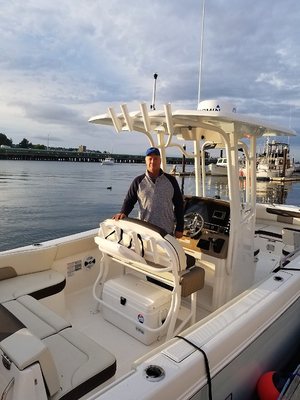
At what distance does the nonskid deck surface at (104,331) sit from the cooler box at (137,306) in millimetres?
61

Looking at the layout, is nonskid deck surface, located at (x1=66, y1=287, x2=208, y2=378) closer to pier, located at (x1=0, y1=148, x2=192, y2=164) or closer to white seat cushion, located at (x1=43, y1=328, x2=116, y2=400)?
white seat cushion, located at (x1=43, y1=328, x2=116, y2=400)

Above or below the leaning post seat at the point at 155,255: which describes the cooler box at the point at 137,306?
below

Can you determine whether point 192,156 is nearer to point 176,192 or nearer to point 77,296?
point 176,192

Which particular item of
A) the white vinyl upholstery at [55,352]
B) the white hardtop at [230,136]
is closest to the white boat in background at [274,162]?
the white hardtop at [230,136]

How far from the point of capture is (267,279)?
10.0ft

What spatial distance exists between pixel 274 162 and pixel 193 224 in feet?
175

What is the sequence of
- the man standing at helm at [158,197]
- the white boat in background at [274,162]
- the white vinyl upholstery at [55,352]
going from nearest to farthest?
the white vinyl upholstery at [55,352] → the man standing at helm at [158,197] → the white boat in background at [274,162]

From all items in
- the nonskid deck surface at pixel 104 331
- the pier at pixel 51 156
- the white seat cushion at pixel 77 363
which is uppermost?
the pier at pixel 51 156

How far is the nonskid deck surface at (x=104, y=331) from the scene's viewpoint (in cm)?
293

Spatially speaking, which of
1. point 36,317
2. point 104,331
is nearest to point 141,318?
point 104,331

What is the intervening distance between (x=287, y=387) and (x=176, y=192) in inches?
79.2

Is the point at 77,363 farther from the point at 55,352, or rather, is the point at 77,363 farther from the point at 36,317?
the point at 36,317

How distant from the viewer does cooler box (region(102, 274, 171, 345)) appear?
3.04 metres

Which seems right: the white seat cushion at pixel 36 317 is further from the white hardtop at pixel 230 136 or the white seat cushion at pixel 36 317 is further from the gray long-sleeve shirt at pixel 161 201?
the white hardtop at pixel 230 136
